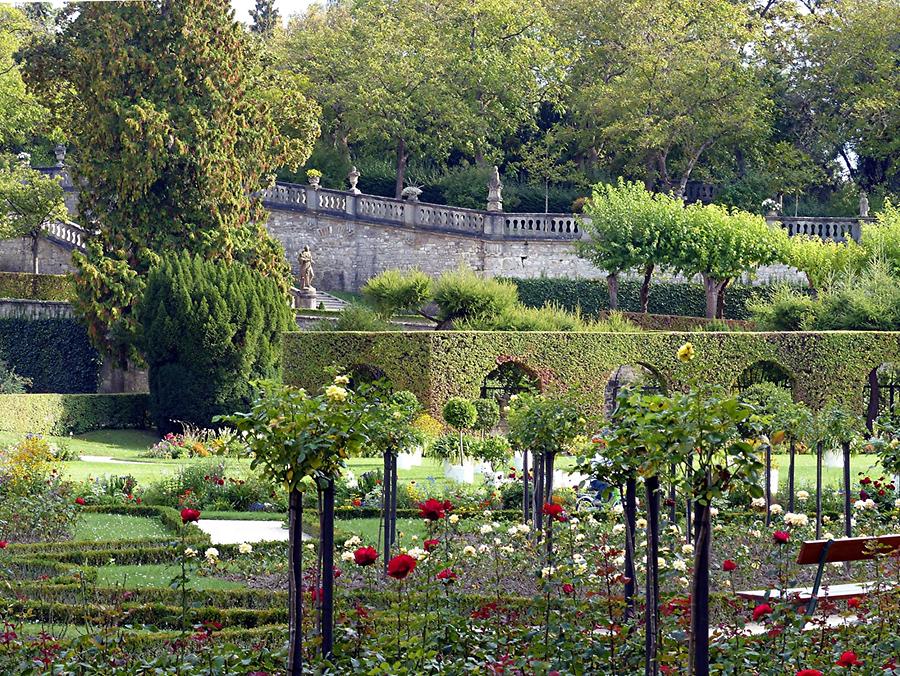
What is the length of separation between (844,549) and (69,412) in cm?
2008

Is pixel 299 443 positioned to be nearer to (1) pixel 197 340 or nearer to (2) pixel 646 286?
(1) pixel 197 340

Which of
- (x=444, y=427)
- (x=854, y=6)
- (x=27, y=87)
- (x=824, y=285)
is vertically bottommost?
(x=444, y=427)

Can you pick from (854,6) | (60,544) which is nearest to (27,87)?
(60,544)

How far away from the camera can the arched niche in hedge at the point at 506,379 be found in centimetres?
2692

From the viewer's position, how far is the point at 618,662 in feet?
24.7

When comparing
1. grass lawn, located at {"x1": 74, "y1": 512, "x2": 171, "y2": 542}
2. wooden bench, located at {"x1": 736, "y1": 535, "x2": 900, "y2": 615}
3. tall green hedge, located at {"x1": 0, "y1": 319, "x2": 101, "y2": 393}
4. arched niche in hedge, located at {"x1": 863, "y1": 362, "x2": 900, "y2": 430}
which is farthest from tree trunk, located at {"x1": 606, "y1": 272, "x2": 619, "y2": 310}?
wooden bench, located at {"x1": 736, "y1": 535, "x2": 900, "y2": 615}

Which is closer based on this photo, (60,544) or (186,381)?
(60,544)

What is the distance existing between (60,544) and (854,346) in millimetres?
18903

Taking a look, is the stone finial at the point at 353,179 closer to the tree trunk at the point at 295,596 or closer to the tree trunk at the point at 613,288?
the tree trunk at the point at 613,288

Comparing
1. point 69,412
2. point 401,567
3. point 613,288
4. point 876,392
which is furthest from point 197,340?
point 401,567

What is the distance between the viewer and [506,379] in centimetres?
2777

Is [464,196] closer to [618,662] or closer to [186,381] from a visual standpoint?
[186,381]

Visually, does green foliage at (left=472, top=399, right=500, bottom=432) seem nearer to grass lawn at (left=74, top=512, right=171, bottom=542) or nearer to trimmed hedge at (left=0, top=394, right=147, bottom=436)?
trimmed hedge at (left=0, top=394, right=147, bottom=436)

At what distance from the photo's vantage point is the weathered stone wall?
121ft
